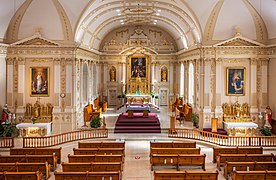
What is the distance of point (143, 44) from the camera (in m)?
37.5

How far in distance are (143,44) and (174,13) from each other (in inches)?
418

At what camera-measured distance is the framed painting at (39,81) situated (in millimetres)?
23500

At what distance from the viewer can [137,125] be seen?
24750mm

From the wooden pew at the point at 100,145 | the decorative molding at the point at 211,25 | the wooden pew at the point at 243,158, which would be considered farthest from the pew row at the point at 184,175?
the decorative molding at the point at 211,25

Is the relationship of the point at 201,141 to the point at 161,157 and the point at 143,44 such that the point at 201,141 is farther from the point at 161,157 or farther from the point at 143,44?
the point at 143,44

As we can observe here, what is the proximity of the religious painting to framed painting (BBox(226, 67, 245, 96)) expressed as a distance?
1493 centimetres

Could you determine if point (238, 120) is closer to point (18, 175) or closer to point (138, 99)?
point (138, 99)

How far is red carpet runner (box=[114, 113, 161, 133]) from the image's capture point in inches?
935

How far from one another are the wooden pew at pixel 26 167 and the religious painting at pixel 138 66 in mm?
24662

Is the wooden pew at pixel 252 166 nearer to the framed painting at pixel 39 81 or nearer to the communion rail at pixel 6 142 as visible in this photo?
the communion rail at pixel 6 142

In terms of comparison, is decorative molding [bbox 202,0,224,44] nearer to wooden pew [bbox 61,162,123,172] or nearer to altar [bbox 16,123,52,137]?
altar [bbox 16,123,52,137]

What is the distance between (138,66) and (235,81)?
15.5m

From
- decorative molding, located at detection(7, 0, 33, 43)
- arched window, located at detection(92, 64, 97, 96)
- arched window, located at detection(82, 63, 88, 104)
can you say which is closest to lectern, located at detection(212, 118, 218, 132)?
arched window, located at detection(82, 63, 88, 104)

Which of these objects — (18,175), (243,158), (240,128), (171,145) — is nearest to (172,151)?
(171,145)
